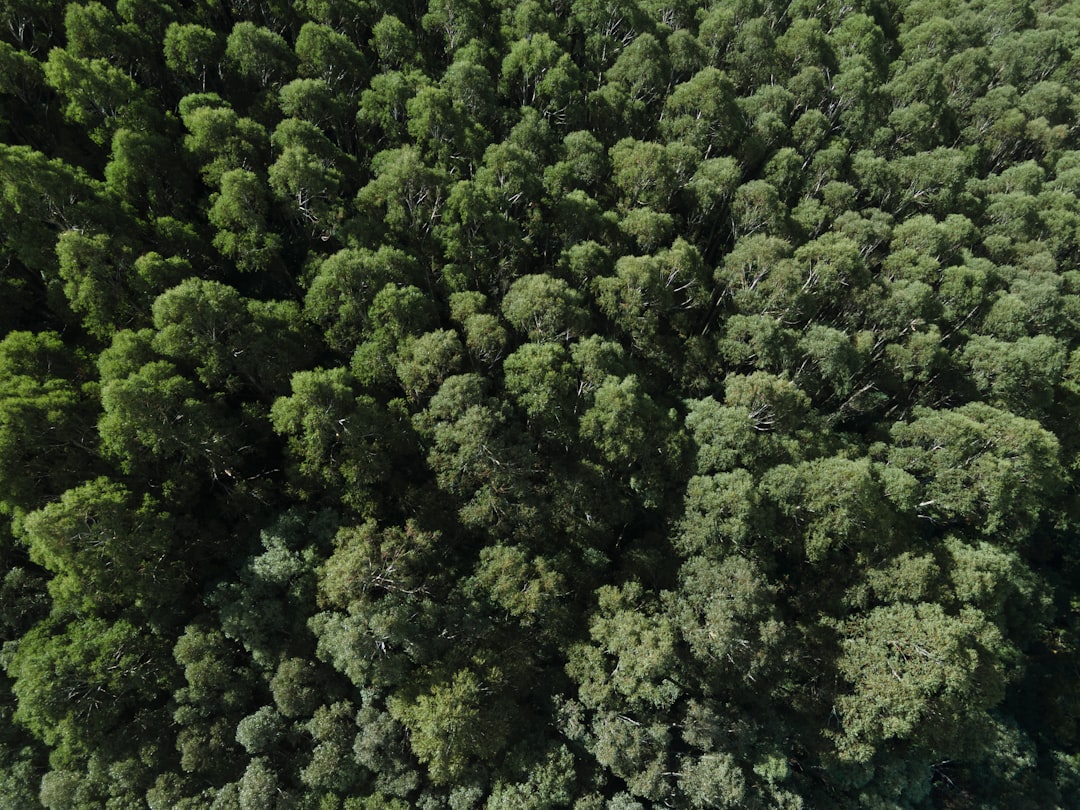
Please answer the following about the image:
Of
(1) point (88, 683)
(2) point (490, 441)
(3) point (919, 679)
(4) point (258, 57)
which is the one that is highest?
(4) point (258, 57)

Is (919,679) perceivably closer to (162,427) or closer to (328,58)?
(162,427)

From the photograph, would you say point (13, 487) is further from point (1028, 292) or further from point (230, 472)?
point (1028, 292)

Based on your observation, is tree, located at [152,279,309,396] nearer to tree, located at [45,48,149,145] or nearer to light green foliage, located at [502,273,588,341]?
tree, located at [45,48,149,145]

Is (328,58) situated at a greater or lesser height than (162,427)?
greater

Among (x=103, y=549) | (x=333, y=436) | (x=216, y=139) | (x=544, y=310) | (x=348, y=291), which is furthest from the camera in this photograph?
(x=544, y=310)

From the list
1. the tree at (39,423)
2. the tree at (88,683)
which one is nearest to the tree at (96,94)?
the tree at (39,423)

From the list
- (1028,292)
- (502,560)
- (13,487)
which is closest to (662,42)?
(1028,292)

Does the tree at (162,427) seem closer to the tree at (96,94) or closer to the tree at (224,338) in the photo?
the tree at (224,338)

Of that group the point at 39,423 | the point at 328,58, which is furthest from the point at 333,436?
the point at 328,58

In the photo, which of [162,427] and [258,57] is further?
[258,57]

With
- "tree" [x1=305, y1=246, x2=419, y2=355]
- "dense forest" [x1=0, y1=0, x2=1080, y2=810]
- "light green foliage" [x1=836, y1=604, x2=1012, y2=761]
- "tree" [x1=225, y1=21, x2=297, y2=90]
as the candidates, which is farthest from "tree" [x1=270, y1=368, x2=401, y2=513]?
"light green foliage" [x1=836, y1=604, x2=1012, y2=761]
